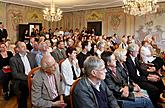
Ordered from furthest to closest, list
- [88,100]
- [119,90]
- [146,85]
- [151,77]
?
[151,77] < [146,85] < [119,90] < [88,100]

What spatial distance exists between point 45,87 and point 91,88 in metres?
0.68

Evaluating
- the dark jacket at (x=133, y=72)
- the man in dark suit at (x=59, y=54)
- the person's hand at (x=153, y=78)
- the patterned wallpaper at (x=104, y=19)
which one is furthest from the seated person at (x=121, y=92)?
the patterned wallpaper at (x=104, y=19)

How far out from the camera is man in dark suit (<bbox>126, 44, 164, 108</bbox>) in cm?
386

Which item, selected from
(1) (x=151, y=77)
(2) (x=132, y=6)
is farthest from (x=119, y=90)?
(2) (x=132, y=6)

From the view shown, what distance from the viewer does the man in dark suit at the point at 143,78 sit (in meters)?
3.86

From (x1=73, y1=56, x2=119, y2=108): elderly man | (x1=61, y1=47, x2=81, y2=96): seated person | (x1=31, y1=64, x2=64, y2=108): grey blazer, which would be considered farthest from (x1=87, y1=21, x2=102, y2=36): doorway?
(x1=73, y1=56, x2=119, y2=108): elderly man

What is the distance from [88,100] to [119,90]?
874 millimetres

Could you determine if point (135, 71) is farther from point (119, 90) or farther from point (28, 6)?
point (28, 6)

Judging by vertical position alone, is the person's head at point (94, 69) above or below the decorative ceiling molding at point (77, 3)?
below

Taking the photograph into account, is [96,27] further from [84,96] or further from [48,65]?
[84,96]

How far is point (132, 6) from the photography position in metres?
7.32

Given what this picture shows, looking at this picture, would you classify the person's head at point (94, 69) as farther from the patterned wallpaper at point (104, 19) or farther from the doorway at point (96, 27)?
the doorway at point (96, 27)

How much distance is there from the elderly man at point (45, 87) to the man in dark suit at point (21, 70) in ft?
3.60

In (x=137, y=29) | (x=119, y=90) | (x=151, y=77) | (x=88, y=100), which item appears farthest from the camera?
(x=137, y=29)
